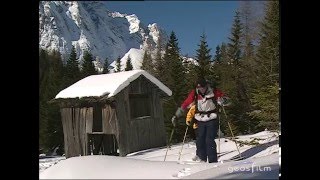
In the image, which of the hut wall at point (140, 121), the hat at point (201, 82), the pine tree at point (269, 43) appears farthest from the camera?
the pine tree at point (269, 43)

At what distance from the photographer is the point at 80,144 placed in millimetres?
4066

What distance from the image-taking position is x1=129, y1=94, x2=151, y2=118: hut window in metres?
4.21

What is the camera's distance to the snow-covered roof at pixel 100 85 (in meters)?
3.91

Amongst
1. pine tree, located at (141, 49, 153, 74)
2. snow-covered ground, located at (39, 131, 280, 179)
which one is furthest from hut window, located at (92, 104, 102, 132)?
pine tree, located at (141, 49, 153, 74)

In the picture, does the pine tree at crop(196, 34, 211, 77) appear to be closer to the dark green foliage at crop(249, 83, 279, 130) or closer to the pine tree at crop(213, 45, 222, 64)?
the pine tree at crop(213, 45, 222, 64)

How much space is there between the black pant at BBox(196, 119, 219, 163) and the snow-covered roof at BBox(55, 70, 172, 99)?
115 cm

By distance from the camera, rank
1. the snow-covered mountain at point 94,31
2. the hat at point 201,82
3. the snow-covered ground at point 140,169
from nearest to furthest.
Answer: the snow-covered ground at point 140,169
the snow-covered mountain at point 94,31
the hat at point 201,82

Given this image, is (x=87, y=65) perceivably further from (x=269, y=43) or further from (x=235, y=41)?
(x=269, y=43)

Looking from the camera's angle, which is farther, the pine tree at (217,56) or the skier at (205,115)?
the skier at (205,115)

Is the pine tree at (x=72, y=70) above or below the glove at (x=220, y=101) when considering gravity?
above

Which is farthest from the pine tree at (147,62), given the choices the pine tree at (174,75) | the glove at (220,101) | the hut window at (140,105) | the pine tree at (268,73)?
the pine tree at (268,73)

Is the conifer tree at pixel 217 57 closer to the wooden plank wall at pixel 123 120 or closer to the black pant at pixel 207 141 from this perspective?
the black pant at pixel 207 141
